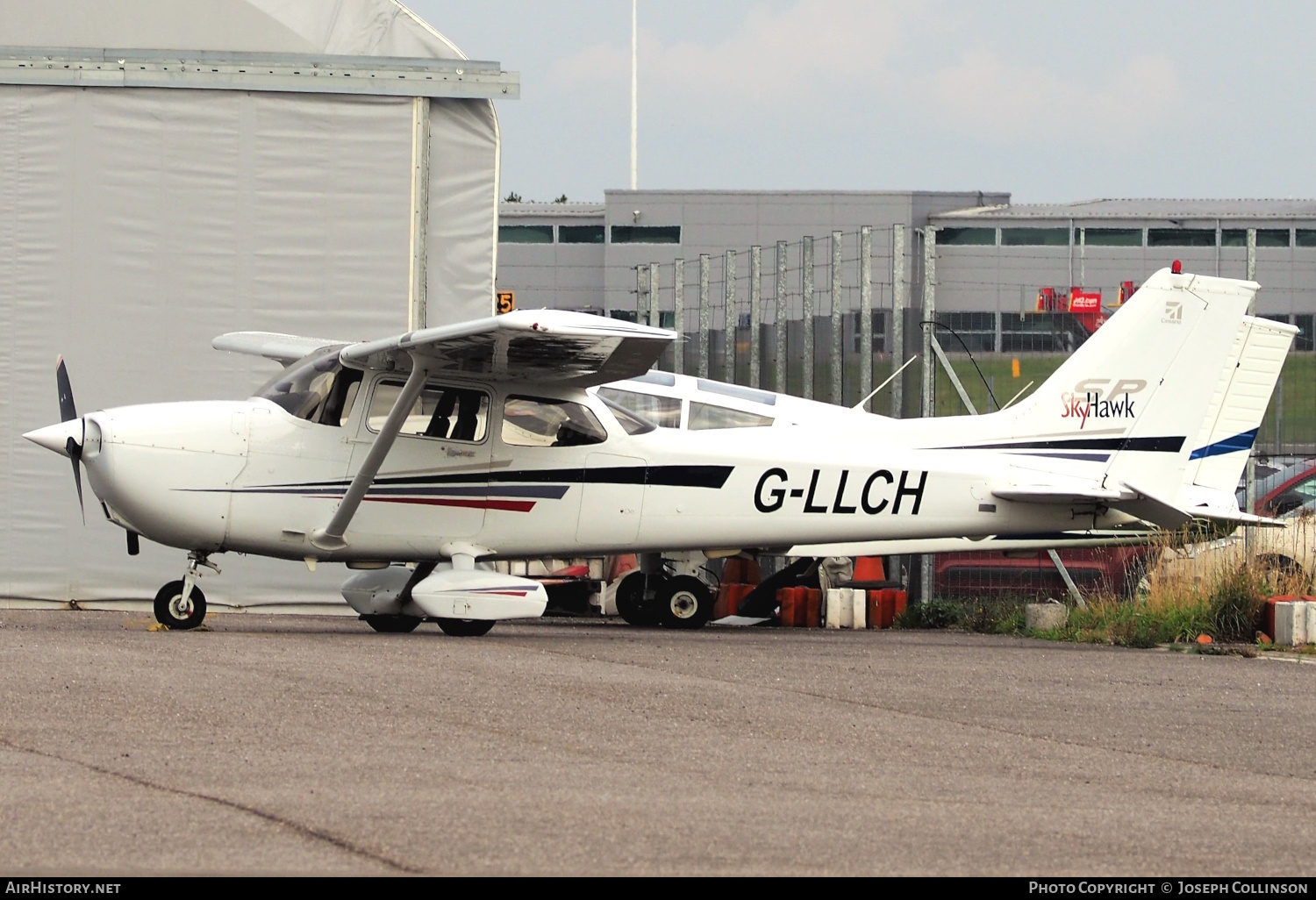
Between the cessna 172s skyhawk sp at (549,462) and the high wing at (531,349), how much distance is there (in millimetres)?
25

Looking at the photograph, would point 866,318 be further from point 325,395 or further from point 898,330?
point 325,395

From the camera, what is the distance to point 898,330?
1755cm

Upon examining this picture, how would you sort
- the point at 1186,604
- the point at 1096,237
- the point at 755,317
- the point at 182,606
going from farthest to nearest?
the point at 1096,237
the point at 755,317
the point at 1186,604
the point at 182,606

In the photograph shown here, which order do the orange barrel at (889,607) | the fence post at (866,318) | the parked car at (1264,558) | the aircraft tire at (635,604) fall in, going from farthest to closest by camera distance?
the fence post at (866,318) < the orange barrel at (889,607) < the aircraft tire at (635,604) < the parked car at (1264,558)

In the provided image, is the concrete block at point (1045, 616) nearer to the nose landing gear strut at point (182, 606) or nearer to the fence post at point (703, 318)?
the nose landing gear strut at point (182, 606)

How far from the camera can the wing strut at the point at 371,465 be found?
11.3 m

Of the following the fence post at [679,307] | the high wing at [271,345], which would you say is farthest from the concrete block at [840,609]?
the fence post at [679,307]

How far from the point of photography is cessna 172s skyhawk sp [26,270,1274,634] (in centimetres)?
1157

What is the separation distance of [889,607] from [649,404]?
3593 millimetres

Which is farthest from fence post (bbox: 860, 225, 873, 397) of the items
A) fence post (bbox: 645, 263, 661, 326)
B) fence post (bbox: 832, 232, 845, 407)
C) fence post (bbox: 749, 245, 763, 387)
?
fence post (bbox: 645, 263, 661, 326)

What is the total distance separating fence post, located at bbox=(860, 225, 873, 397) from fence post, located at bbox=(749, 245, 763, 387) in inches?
81.0

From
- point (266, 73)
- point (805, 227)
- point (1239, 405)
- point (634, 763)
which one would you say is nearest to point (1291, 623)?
point (1239, 405)

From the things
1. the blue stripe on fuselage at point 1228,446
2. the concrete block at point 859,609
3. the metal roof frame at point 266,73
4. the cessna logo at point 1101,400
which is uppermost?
the metal roof frame at point 266,73

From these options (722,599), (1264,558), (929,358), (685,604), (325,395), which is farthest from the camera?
(929,358)
